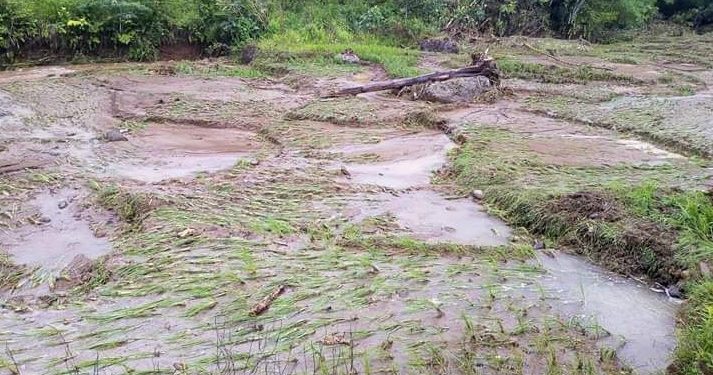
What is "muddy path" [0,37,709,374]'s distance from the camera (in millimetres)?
3490

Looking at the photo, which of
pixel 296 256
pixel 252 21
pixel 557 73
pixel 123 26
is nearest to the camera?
pixel 296 256

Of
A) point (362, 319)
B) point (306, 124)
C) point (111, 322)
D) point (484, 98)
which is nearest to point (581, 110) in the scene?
point (484, 98)

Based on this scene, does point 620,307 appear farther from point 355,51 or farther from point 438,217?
point 355,51

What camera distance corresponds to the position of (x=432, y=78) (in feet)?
34.9

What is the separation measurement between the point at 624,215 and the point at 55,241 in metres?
4.31

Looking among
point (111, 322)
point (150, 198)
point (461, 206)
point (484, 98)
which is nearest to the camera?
point (111, 322)

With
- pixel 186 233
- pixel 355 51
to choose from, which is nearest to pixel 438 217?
pixel 186 233

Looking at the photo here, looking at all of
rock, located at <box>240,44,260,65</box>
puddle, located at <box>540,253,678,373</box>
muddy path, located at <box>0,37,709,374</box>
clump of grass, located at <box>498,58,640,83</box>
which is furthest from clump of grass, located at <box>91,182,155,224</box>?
clump of grass, located at <box>498,58,640,83</box>

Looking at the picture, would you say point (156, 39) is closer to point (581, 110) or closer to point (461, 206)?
point (581, 110)

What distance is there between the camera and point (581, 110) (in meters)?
9.59

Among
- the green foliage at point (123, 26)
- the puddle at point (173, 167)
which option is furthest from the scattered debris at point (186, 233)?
the green foliage at point (123, 26)

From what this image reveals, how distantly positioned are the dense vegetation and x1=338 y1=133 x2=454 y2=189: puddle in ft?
25.8

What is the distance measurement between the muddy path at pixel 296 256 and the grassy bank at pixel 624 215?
0.11m

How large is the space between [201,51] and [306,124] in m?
7.50
